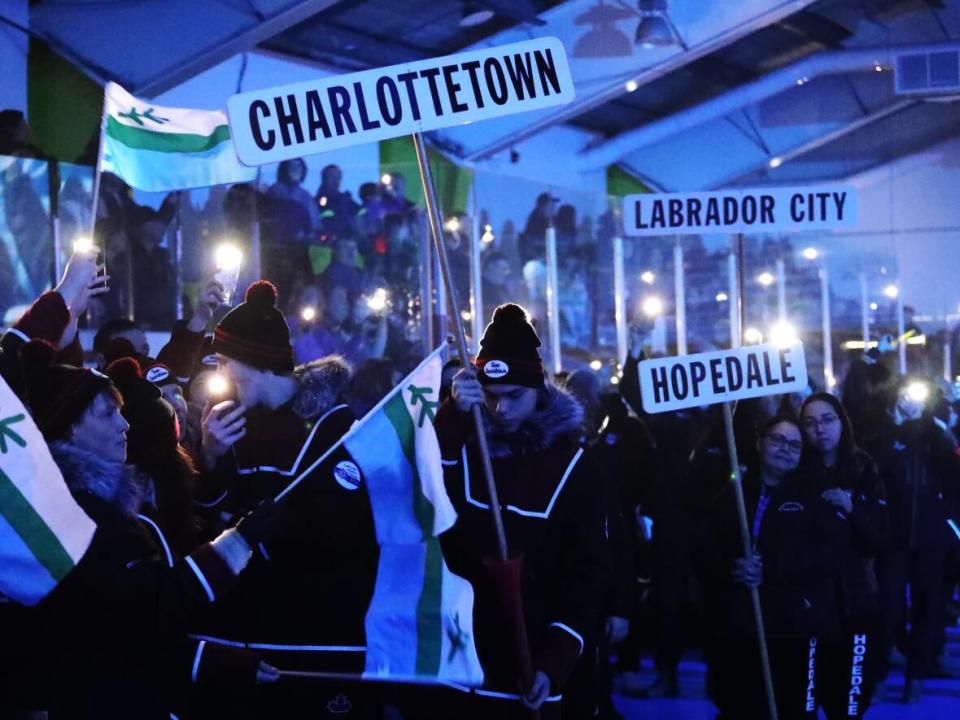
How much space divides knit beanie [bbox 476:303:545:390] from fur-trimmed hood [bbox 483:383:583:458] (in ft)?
0.31

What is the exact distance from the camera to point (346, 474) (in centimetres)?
381

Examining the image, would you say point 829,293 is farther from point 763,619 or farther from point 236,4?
point 763,619

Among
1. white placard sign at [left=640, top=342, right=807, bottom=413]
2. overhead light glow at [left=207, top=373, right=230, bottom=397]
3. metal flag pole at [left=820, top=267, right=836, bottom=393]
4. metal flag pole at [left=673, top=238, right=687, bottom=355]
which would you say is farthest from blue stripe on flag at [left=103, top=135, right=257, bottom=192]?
metal flag pole at [left=820, top=267, right=836, bottom=393]

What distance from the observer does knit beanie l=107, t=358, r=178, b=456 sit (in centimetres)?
403

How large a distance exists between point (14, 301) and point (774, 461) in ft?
18.4

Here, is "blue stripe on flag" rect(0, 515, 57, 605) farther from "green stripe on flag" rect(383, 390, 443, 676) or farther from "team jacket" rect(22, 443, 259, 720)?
"green stripe on flag" rect(383, 390, 443, 676)

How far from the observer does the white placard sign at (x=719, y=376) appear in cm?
536

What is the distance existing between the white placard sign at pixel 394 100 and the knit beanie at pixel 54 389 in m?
0.75

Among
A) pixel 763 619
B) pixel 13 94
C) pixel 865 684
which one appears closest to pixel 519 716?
pixel 763 619

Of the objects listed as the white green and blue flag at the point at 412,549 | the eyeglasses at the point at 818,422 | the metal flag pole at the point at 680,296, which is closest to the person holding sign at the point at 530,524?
the white green and blue flag at the point at 412,549

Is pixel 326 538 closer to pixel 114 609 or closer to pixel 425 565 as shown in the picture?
pixel 425 565

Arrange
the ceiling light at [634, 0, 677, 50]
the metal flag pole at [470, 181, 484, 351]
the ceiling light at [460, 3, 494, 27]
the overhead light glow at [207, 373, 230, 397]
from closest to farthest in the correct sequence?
the overhead light glow at [207, 373, 230, 397], the metal flag pole at [470, 181, 484, 351], the ceiling light at [460, 3, 494, 27], the ceiling light at [634, 0, 677, 50]

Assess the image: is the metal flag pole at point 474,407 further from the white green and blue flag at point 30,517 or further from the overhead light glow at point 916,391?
the overhead light glow at point 916,391

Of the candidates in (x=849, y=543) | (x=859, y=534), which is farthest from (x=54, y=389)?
(x=859, y=534)
